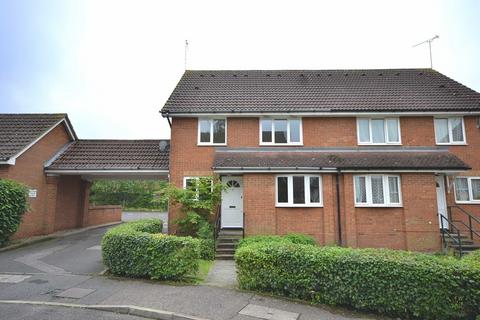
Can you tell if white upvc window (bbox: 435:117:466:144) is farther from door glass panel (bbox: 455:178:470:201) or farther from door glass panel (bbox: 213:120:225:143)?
door glass panel (bbox: 213:120:225:143)

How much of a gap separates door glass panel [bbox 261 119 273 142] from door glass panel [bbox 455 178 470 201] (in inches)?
325

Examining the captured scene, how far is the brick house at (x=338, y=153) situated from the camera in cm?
1273

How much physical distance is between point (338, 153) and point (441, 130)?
5003 millimetres

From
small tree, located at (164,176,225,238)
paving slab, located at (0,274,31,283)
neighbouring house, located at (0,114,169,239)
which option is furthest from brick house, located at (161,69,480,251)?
paving slab, located at (0,274,31,283)

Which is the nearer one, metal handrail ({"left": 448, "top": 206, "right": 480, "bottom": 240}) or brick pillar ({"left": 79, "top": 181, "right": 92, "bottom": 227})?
metal handrail ({"left": 448, "top": 206, "right": 480, "bottom": 240})

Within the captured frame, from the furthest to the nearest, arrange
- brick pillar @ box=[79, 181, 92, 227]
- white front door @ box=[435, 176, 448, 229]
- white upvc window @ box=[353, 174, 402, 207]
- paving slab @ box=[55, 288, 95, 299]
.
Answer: brick pillar @ box=[79, 181, 92, 227], white front door @ box=[435, 176, 448, 229], white upvc window @ box=[353, 174, 402, 207], paving slab @ box=[55, 288, 95, 299]

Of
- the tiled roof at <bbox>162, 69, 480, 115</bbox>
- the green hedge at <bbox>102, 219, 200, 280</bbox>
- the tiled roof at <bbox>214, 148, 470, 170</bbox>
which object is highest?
the tiled roof at <bbox>162, 69, 480, 115</bbox>

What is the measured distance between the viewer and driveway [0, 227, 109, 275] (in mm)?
9562

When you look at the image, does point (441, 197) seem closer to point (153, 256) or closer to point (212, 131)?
point (212, 131)

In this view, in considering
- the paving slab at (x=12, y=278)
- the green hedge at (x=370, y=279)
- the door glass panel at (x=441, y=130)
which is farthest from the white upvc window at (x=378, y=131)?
the paving slab at (x=12, y=278)

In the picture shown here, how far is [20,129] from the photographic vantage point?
1630cm

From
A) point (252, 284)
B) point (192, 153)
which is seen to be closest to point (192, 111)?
point (192, 153)

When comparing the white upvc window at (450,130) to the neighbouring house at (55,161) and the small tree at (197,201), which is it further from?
the neighbouring house at (55,161)

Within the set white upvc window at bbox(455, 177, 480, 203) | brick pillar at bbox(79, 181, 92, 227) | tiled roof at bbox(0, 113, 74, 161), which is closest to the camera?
white upvc window at bbox(455, 177, 480, 203)
